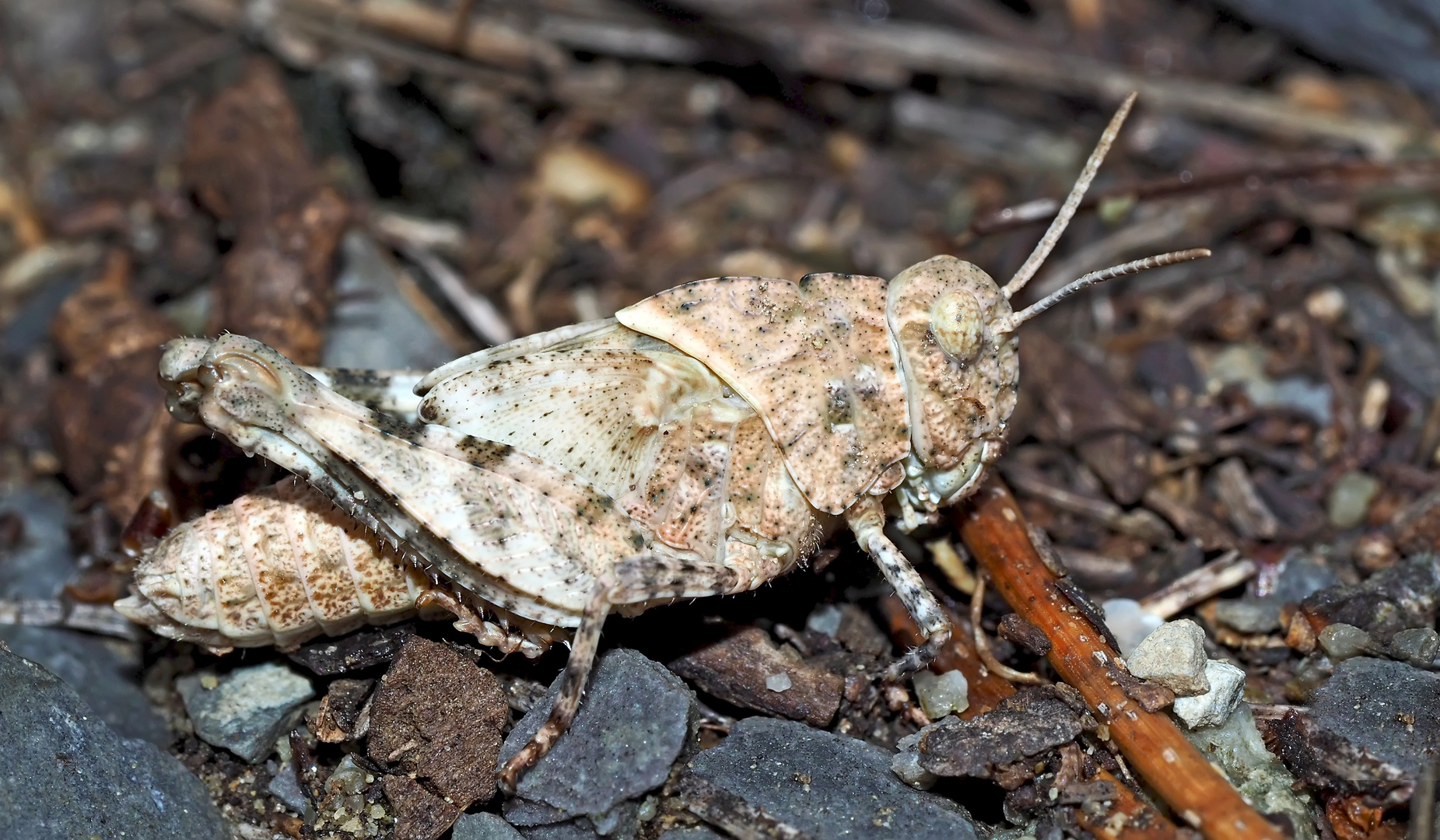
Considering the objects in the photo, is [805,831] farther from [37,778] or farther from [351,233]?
[351,233]

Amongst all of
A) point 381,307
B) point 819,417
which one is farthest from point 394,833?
point 381,307

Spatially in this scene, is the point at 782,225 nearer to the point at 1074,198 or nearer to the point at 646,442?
the point at 1074,198

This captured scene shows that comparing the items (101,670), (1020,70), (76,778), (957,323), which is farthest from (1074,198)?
(101,670)

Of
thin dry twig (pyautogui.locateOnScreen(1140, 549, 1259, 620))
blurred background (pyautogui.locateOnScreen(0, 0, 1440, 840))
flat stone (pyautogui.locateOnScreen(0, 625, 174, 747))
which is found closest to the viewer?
flat stone (pyautogui.locateOnScreen(0, 625, 174, 747))

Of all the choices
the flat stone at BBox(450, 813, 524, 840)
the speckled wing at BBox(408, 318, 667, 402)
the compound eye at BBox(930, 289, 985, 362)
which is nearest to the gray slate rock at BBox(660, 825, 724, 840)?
the flat stone at BBox(450, 813, 524, 840)

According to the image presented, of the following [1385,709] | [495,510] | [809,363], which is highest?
[809,363]

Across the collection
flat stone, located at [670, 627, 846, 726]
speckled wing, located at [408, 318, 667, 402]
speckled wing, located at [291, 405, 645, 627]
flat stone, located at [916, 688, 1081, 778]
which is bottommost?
flat stone, located at [670, 627, 846, 726]

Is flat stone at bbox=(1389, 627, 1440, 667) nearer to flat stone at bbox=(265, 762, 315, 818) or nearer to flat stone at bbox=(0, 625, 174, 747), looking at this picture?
flat stone at bbox=(265, 762, 315, 818)

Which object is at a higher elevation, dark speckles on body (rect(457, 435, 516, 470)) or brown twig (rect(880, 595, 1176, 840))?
dark speckles on body (rect(457, 435, 516, 470))
